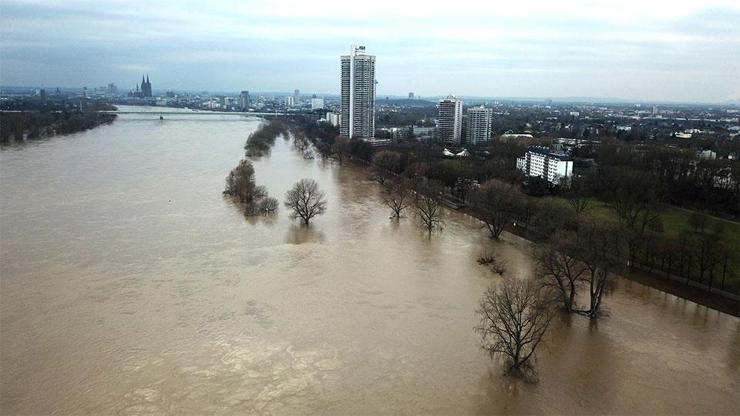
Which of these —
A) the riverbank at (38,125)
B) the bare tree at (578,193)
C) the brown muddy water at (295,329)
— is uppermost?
the riverbank at (38,125)

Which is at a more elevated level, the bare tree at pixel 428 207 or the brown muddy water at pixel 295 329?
the bare tree at pixel 428 207

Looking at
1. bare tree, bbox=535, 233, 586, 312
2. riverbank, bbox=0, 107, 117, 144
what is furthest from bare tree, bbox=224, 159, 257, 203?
riverbank, bbox=0, 107, 117, 144

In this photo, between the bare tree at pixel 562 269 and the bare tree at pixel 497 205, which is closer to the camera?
the bare tree at pixel 562 269

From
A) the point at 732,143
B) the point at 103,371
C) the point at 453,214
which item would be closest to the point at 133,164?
the point at 453,214

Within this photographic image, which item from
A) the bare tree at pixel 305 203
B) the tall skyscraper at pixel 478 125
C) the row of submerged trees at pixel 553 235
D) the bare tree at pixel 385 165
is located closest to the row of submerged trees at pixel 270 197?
the bare tree at pixel 305 203

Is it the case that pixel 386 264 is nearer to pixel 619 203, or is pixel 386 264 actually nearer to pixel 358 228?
pixel 358 228

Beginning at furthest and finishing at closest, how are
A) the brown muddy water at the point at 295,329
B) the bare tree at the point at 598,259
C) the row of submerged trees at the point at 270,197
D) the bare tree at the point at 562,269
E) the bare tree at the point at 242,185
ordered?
1. the bare tree at the point at 242,185
2. the row of submerged trees at the point at 270,197
3. the bare tree at the point at 562,269
4. the bare tree at the point at 598,259
5. the brown muddy water at the point at 295,329

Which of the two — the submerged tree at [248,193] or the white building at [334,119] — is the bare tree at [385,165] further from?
the white building at [334,119]
